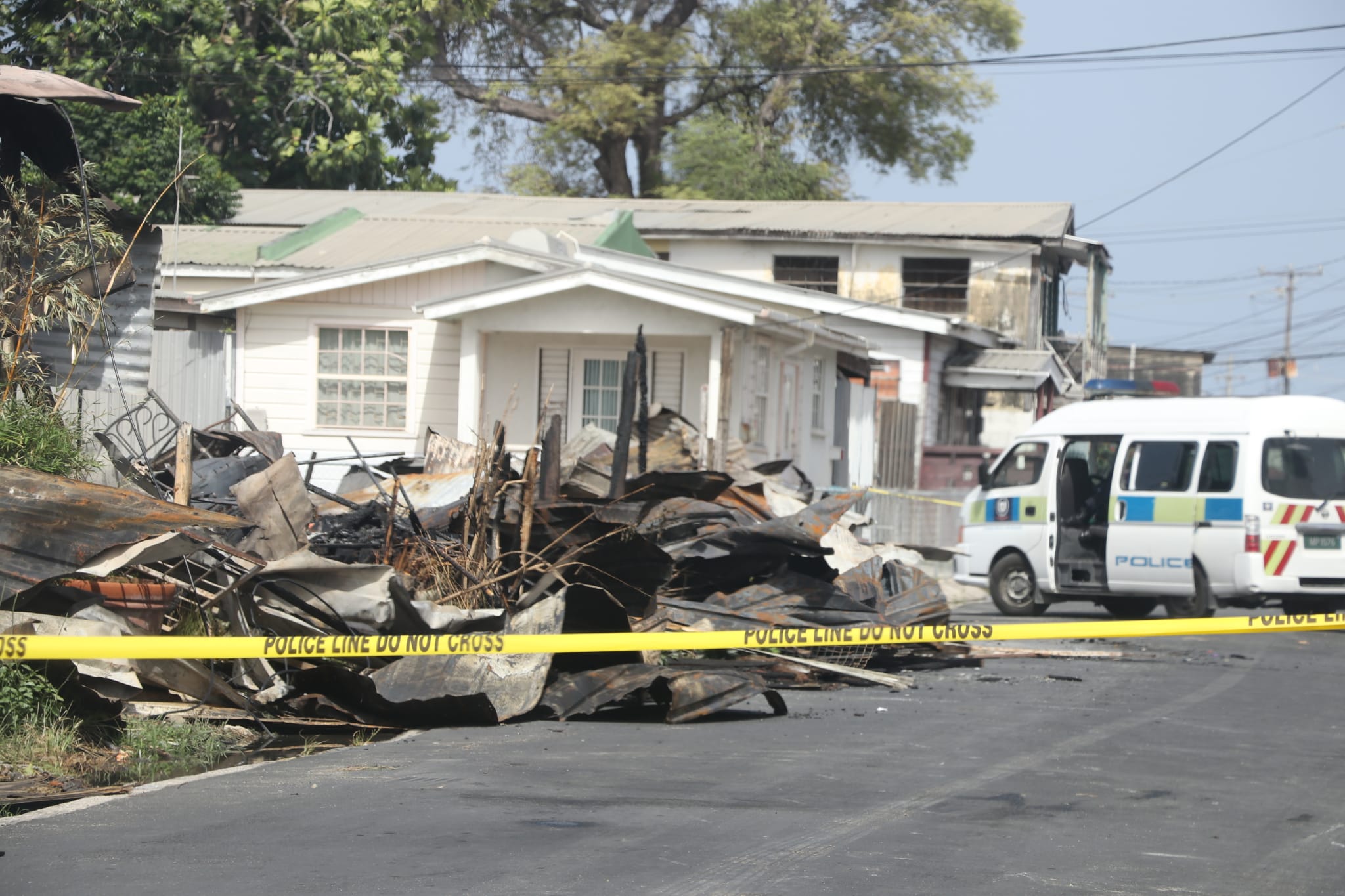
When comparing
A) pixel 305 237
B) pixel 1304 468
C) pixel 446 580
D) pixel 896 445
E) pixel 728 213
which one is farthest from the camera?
pixel 728 213

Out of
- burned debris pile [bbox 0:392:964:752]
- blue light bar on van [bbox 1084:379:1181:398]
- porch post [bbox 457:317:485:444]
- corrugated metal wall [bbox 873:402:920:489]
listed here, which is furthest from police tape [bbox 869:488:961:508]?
burned debris pile [bbox 0:392:964:752]

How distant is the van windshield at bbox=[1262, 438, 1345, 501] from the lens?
15383mm

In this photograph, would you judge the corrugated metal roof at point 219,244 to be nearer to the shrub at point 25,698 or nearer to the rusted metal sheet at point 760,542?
the rusted metal sheet at point 760,542

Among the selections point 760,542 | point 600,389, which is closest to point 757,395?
point 600,389

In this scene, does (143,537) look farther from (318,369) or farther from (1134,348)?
(1134,348)

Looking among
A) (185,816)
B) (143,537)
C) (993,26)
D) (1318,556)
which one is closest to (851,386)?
(1318,556)

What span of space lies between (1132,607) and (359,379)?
10470mm

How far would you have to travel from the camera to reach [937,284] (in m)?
34.6

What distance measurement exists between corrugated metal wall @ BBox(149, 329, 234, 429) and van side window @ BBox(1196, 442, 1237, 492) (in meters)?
11.1

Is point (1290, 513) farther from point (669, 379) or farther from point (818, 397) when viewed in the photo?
point (818, 397)

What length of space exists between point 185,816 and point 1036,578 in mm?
12812

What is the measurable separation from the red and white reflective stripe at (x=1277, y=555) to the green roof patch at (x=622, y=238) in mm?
12061

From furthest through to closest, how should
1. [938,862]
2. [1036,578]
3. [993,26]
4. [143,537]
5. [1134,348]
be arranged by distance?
[1134,348], [993,26], [1036,578], [143,537], [938,862]

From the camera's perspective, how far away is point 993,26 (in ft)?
162
